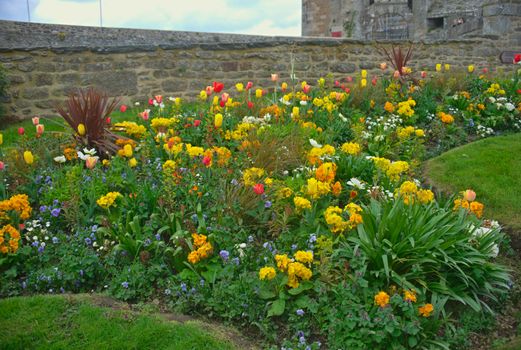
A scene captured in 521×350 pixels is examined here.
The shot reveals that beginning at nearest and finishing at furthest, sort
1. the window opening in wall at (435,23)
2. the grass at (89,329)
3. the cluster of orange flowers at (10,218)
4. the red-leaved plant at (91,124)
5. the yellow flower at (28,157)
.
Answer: the grass at (89,329) → the cluster of orange flowers at (10,218) → the yellow flower at (28,157) → the red-leaved plant at (91,124) → the window opening in wall at (435,23)

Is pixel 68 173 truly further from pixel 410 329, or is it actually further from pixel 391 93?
pixel 391 93

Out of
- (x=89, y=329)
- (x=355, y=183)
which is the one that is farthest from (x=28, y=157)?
(x=355, y=183)

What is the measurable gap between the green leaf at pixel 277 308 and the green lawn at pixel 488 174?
2595mm

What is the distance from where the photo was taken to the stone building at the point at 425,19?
15.5 metres

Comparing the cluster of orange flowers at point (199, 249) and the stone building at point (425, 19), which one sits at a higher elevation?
the stone building at point (425, 19)

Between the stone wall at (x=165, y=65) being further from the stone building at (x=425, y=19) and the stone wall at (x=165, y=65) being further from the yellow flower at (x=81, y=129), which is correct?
the stone building at (x=425, y=19)

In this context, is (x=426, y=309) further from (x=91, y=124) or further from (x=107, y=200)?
(x=91, y=124)

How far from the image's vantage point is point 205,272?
418 cm

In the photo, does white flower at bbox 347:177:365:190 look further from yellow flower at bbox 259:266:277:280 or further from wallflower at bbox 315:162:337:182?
yellow flower at bbox 259:266:277:280

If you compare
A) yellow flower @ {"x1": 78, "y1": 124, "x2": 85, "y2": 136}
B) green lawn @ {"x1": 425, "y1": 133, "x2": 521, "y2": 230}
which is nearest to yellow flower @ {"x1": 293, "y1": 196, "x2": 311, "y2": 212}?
green lawn @ {"x1": 425, "y1": 133, "x2": 521, "y2": 230}

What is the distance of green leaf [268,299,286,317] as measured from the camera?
373 cm

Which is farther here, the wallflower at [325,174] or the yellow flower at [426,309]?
the wallflower at [325,174]

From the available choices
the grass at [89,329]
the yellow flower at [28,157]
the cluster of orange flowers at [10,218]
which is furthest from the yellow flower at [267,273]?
the yellow flower at [28,157]

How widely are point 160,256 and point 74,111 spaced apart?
94.9 inches
